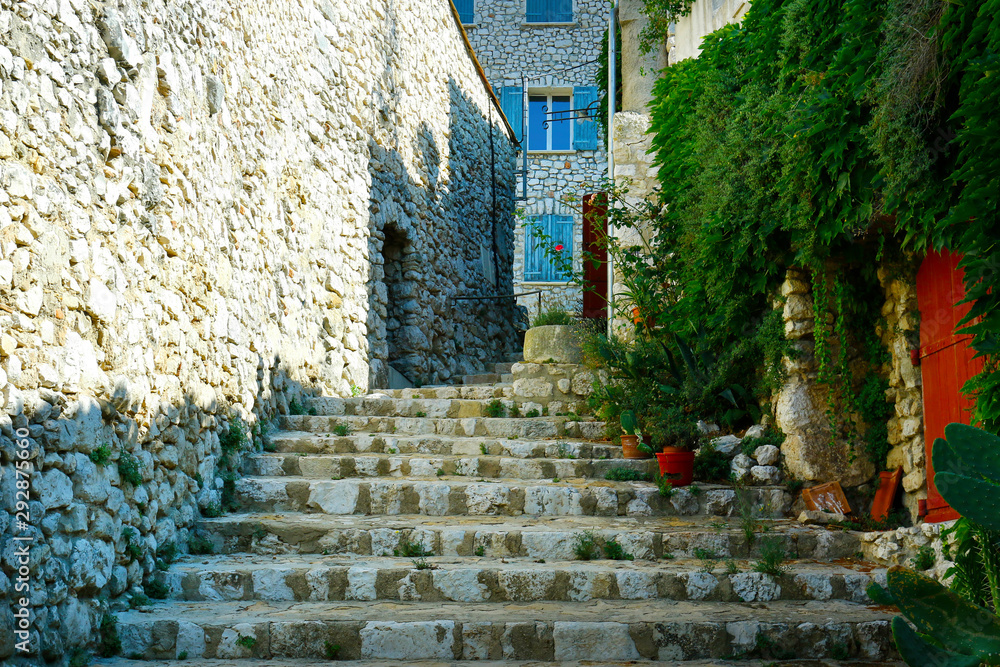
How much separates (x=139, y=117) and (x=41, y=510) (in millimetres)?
1848

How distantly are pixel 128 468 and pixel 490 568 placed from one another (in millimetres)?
1672

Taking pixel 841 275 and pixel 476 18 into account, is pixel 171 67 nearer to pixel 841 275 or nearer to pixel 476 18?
pixel 841 275

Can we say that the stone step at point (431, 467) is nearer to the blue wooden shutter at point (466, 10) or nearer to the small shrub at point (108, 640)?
the small shrub at point (108, 640)

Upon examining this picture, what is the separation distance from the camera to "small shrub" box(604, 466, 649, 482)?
499cm

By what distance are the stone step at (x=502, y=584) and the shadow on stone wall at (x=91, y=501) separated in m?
0.34

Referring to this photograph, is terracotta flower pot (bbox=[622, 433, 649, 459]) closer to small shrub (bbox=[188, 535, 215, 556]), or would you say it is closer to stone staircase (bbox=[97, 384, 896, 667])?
stone staircase (bbox=[97, 384, 896, 667])

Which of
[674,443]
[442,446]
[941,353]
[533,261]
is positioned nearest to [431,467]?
[442,446]

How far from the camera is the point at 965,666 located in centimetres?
227

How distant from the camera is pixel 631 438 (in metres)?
5.22

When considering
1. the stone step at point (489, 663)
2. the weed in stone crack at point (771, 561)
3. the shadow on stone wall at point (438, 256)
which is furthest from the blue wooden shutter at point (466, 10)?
the stone step at point (489, 663)

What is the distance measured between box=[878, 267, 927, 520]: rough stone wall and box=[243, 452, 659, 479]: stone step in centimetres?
138

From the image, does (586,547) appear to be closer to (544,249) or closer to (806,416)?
(806,416)

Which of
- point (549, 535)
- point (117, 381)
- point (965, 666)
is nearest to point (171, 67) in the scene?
point (117, 381)

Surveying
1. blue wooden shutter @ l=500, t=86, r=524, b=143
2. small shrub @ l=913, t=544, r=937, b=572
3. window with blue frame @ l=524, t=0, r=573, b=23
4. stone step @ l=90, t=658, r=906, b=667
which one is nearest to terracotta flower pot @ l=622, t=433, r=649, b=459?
small shrub @ l=913, t=544, r=937, b=572
